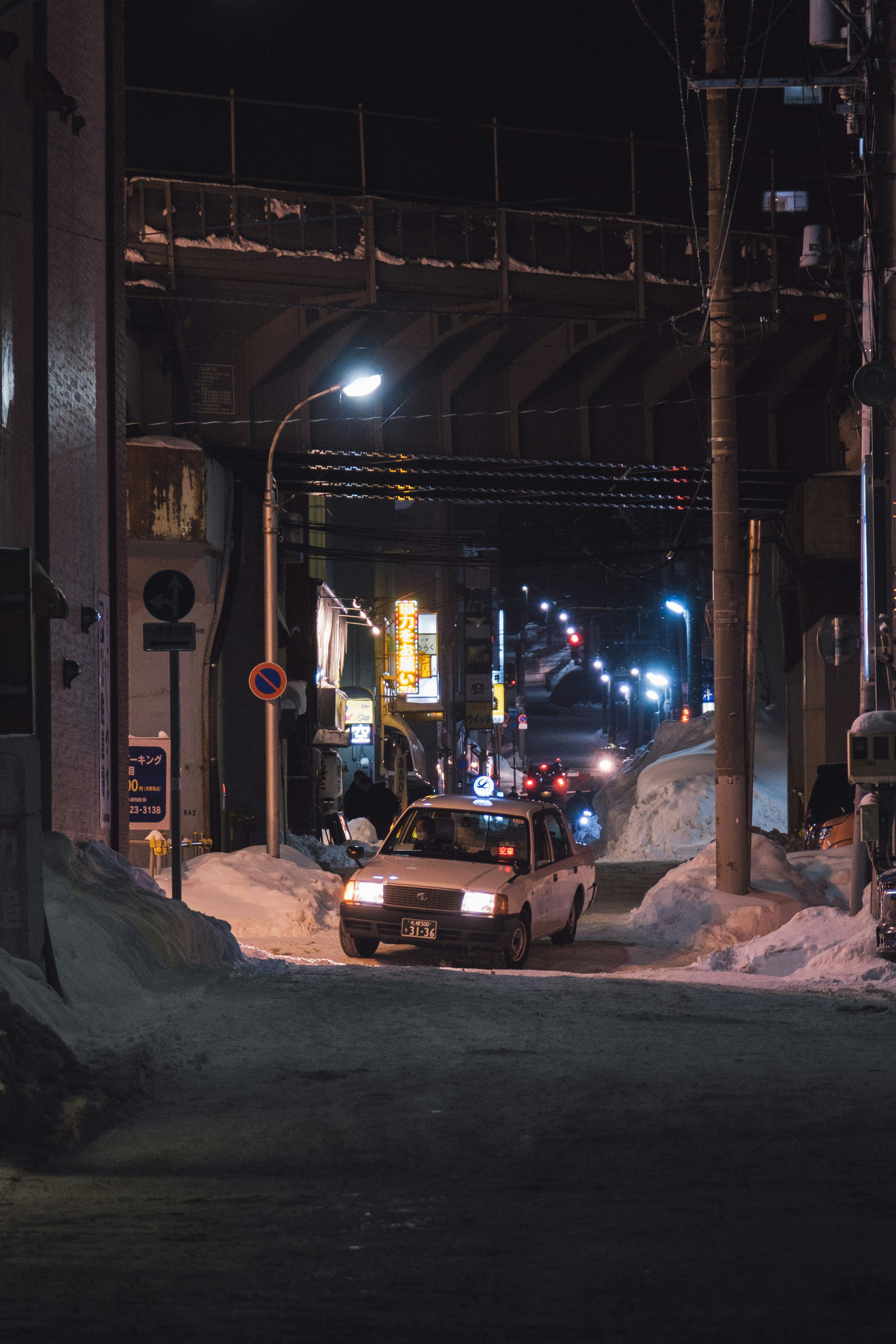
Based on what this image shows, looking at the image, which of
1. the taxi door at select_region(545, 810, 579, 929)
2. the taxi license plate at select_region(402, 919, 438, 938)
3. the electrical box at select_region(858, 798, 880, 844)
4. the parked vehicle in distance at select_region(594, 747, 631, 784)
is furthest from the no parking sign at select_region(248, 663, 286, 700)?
the parked vehicle in distance at select_region(594, 747, 631, 784)

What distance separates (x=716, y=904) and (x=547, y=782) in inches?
1465

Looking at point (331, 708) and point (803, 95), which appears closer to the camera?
point (803, 95)

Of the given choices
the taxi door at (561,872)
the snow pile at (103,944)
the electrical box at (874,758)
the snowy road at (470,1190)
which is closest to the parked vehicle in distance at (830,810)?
the taxi door at (561,872)

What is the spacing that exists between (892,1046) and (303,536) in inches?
1134

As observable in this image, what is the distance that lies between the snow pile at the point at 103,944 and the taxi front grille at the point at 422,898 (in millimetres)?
2104

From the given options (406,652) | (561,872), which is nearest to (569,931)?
(561,872)

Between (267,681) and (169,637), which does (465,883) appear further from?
(267,681)

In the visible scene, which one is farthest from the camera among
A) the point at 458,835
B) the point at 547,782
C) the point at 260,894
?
the point at 547,782

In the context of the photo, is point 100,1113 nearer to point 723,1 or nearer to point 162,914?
point 162,914

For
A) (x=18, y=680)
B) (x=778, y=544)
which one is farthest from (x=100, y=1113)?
(x=778, y=544)

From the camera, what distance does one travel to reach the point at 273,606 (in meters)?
21.3

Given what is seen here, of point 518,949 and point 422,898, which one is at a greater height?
point 422,898

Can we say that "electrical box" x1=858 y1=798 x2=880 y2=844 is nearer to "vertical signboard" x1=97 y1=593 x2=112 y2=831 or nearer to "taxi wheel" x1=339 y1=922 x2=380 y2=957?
"taxi wheel" x1=339 y1=922 x2=380 y2=957

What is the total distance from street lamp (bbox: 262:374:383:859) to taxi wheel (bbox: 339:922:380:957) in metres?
5.58
